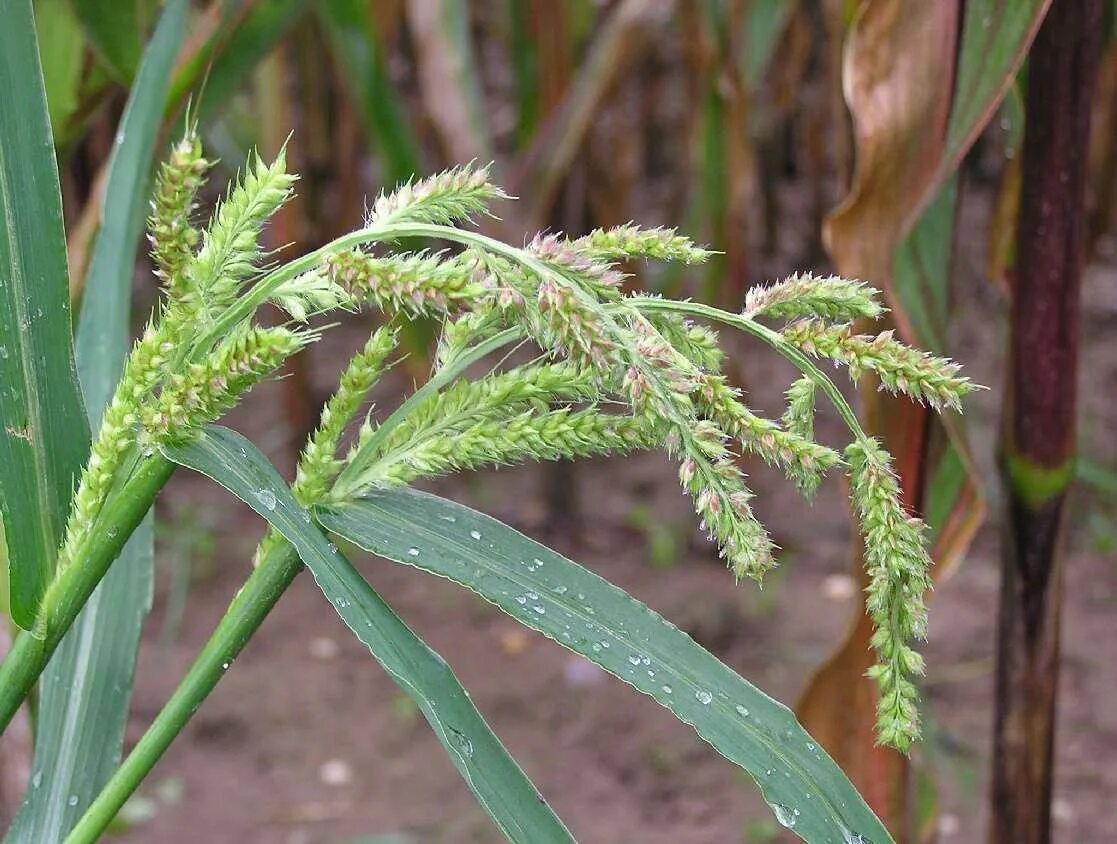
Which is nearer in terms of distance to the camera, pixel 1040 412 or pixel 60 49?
pixel 1040 412

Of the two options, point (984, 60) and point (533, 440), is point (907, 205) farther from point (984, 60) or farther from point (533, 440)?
point (533, 440)

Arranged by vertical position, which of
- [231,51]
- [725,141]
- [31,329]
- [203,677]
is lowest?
[203,677]

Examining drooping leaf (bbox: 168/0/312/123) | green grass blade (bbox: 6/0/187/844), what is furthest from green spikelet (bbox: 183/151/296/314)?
drooping leaf (bbox: 168/0/312/123)

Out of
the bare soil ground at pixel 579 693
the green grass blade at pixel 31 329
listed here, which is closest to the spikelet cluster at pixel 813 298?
the green grass blade at pixel 31 329

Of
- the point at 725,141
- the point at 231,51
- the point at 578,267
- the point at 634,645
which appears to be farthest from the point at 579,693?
the point at 578,267

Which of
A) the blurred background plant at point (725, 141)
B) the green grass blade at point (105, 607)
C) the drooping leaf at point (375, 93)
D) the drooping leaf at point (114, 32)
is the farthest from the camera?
the drooping leaf at point (375, 93)

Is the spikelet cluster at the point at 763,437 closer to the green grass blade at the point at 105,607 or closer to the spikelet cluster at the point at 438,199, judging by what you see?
the spikelet cluster at the point at 438,199

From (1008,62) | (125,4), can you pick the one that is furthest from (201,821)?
(1008,62)
